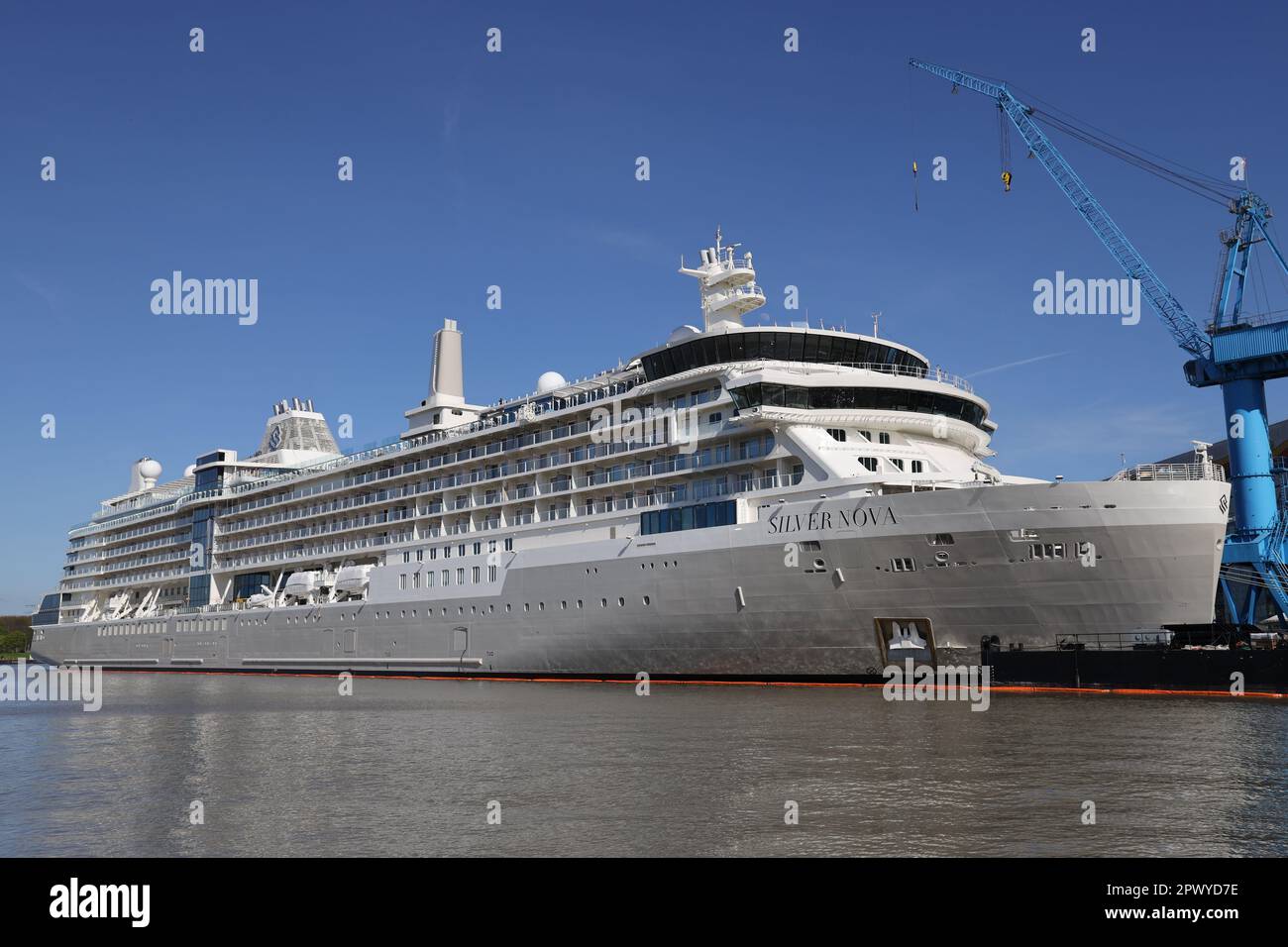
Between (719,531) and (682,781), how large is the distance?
60.5ft

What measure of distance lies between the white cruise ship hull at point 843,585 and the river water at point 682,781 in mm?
2727

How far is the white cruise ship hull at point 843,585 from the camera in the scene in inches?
1106

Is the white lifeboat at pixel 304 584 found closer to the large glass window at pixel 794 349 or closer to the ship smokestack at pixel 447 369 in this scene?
the ship smokestack at pixel 447 369

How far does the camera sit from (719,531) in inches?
1356

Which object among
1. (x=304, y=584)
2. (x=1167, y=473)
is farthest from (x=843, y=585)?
(x=304, y=584)

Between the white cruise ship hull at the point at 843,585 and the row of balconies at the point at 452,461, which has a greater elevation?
the row of balconies at the point at 452,461

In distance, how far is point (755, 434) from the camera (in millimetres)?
36500

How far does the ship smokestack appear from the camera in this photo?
57.6 metres

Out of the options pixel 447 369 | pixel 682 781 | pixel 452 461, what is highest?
pixel 447 369

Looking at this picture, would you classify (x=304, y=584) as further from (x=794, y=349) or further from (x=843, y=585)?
(x=843, y=585)

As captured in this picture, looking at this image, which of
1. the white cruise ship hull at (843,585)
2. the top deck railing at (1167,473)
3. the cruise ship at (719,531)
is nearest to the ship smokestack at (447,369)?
the cruise ship at (719,531)
